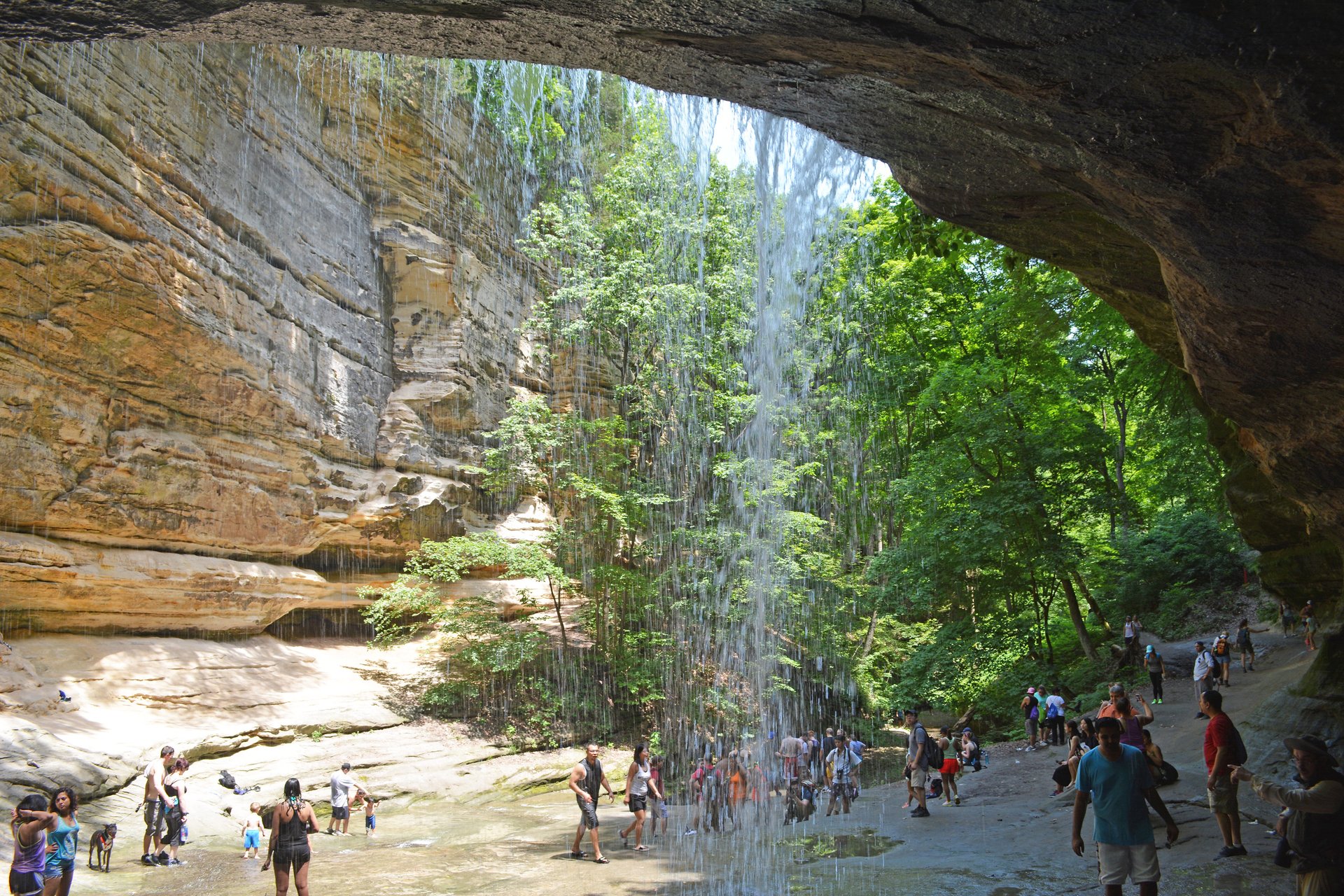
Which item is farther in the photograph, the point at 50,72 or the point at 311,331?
the point at 311,331

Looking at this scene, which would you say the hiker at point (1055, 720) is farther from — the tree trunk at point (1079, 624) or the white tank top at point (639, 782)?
the white tank top at point (639, 782)

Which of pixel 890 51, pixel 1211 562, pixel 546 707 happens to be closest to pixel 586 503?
pixel 546 707

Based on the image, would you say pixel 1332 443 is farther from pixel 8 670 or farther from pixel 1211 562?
pixel 1211 562

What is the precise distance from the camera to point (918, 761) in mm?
12172

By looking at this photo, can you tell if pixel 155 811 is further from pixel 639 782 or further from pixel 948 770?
pixel 948 770

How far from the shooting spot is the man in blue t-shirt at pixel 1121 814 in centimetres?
522

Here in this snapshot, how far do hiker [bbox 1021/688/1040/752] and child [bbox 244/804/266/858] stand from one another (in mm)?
14412

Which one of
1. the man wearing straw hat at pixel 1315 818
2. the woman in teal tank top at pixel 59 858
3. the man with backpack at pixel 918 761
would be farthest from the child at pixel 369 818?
the man wearing straw hat at pixel 1315 818

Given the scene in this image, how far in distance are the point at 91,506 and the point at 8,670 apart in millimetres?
3603

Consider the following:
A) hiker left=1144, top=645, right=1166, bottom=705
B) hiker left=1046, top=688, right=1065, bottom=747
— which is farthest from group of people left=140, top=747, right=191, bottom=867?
hiker left=1144, top=645, right=1166, bottom=705

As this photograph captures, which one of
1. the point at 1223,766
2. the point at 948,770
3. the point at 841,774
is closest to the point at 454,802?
the point at 841,774

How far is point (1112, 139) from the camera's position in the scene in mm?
3893

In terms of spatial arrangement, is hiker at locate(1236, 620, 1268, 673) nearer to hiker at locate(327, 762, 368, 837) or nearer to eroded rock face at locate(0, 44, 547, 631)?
hiker at locate(327, 762, 368, 837)

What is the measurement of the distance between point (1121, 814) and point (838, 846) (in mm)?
6394
